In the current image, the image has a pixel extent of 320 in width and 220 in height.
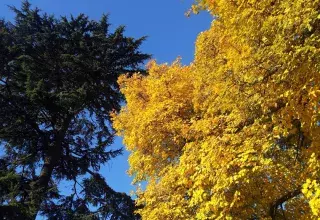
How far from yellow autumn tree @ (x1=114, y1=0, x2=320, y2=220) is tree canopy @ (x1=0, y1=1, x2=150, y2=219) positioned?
16.9 feet

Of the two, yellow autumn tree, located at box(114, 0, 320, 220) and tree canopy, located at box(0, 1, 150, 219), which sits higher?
tree canopy, located at box(0, 1, 150, 219)

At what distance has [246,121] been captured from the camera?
6953 millimetres

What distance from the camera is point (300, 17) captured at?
4.68 m

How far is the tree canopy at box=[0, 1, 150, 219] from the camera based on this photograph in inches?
562

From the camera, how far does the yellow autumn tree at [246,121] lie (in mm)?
5184

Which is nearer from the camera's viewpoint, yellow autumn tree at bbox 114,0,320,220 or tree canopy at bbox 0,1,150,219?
yellow autumn tree at bbox 114,0,320,220

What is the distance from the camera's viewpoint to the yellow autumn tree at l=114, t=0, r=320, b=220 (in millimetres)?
5184

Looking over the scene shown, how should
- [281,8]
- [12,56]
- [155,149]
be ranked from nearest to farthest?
1. [281,8]
2. [155,149]
3. [12,56]

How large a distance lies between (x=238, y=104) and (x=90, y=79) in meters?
11.3

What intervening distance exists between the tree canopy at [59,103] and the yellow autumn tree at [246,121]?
514 centimetres

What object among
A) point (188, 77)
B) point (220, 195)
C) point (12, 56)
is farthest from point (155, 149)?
point (12, 56)

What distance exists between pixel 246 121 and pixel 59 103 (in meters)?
9.63

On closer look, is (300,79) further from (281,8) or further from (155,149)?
(155,149)

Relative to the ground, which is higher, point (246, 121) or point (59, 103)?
point (59, 103)
